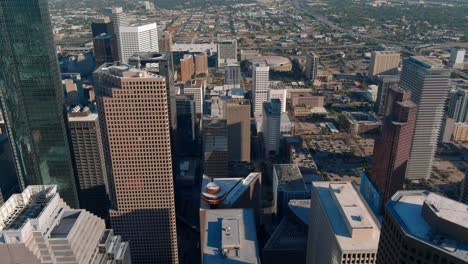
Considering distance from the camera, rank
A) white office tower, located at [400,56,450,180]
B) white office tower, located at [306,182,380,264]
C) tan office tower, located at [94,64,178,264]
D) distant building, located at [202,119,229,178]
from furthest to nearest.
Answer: white office tower, located at [400,56,450,180], distant building, located at [202,119,229,178], tan office tower, located at [94,64,178,264], white office tower, located at [306,182,380,264]

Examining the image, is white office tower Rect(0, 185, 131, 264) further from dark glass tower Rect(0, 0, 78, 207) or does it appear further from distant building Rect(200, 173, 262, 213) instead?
dark glass tower Rect(0, 0, 78, 207)

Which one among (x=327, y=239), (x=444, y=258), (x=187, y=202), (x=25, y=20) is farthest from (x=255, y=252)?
(x=25, y=20)

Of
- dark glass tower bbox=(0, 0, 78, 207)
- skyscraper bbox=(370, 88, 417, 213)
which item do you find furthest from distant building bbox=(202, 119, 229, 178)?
skyscraper bbox=(370, 88, 417, 213)

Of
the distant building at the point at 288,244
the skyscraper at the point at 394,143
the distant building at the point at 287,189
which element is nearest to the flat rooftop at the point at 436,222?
the distant building at the point at 288,244

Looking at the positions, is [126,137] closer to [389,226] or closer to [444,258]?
[389,226]

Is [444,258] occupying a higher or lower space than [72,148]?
higher

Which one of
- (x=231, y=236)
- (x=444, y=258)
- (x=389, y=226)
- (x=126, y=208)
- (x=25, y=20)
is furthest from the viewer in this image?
(x=25, y=20)
